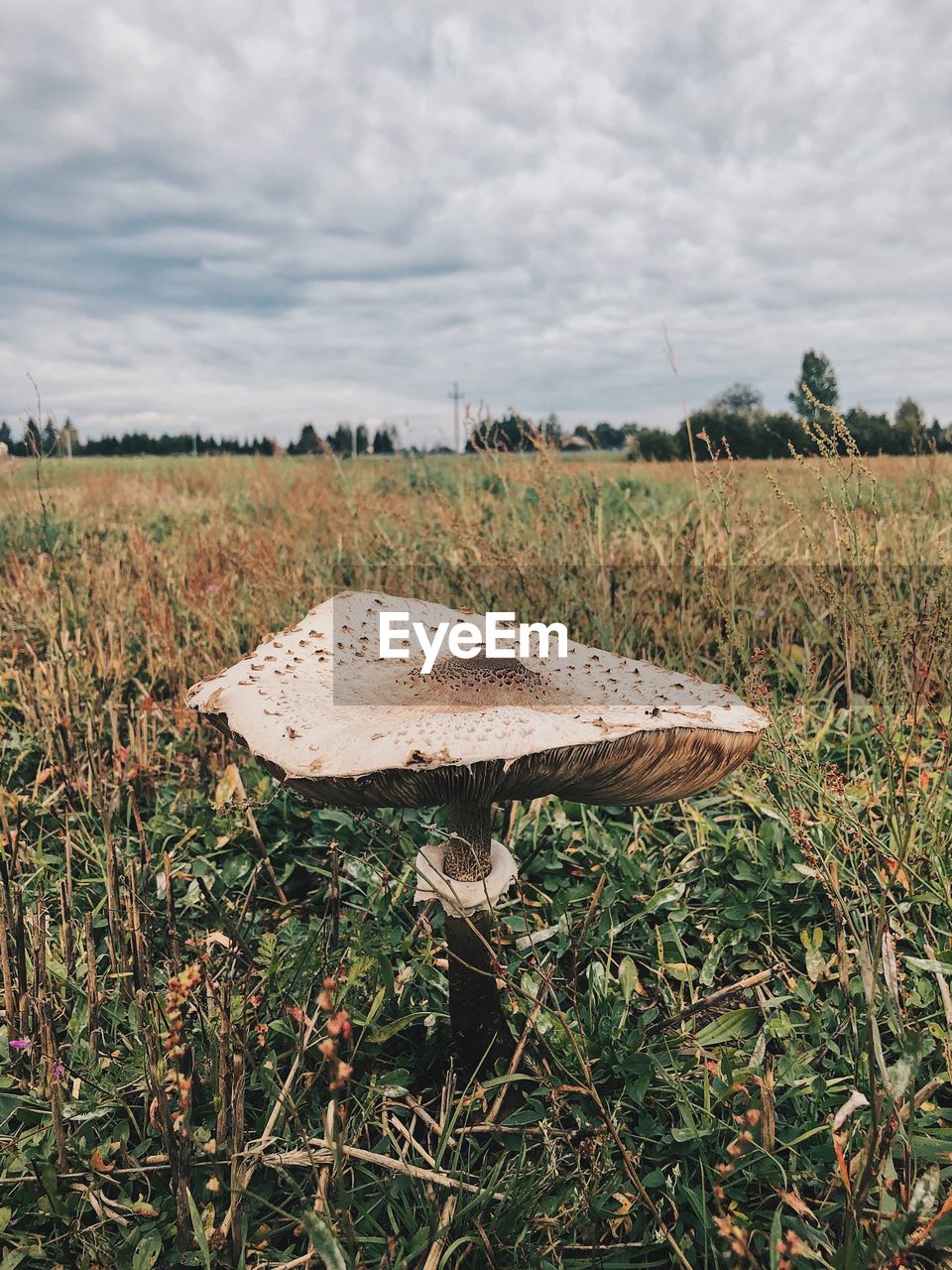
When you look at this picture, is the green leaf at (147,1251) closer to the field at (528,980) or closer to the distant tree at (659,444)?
the field at (528,980)

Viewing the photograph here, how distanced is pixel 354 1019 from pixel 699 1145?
0.87m

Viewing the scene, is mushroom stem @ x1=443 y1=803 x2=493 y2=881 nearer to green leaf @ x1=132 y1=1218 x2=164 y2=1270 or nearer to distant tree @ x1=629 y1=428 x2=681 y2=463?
green leaf @ x1=132 y1=1218 x2=164 y2=1270

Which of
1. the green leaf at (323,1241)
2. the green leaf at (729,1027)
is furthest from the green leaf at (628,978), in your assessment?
the green leaf at (323,1241)

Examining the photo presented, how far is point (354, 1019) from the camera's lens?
196 centimetres

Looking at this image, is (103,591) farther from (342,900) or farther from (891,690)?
(891,690)

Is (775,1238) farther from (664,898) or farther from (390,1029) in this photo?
(664,898)

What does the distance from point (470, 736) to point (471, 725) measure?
49 mm

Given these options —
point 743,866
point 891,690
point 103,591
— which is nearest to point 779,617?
point 891,690

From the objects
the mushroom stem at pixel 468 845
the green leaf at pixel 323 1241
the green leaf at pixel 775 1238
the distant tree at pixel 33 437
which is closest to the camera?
the green leaf at pixel 323 1241

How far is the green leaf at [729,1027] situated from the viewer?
1.95 m

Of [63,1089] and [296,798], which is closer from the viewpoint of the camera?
[63,1089]

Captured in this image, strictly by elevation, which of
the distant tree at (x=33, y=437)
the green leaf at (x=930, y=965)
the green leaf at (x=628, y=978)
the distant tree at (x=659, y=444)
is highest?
the distant tree at (x=659, y=444)

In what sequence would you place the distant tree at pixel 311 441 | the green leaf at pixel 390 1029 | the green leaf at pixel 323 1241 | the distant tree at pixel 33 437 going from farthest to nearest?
the distant tree at pixel 311 441 → the distant tree at pixel 33 437 → the green leaf at pixel 390 1029 → the green leaf at pixel 323 1241

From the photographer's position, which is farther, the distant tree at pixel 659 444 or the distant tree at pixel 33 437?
the distant tree at pixel 659 444
